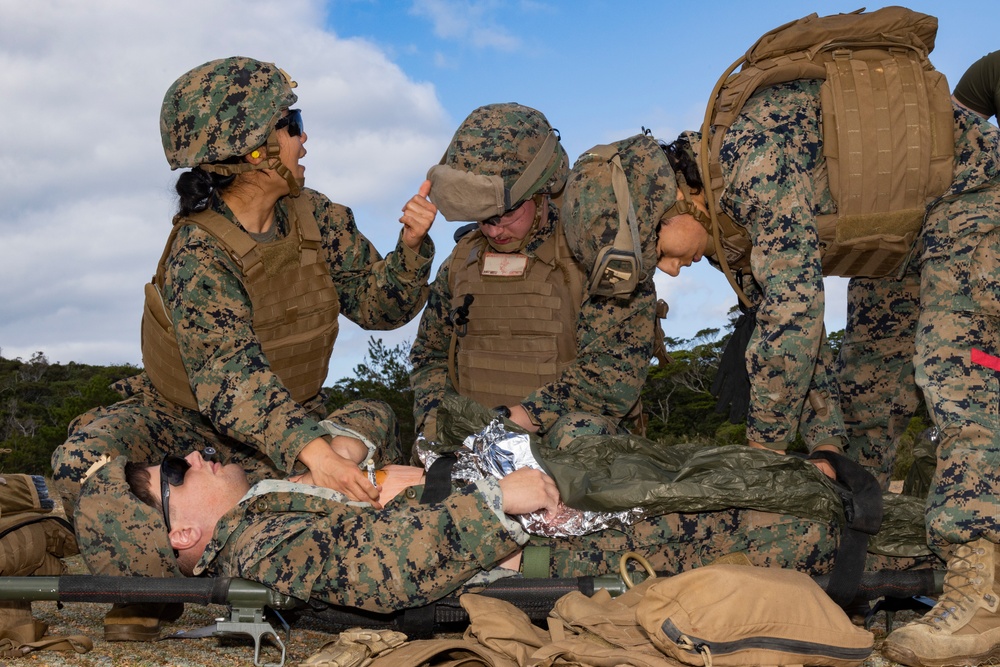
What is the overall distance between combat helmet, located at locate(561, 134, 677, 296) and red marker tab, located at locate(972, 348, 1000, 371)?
4.30 feet

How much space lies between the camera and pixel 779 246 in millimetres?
3840

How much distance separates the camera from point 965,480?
142 inches

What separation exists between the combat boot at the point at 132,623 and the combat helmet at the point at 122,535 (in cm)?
19

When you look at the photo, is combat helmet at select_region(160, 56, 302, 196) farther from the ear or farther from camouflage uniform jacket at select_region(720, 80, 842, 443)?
camouflage uniform jacket at select_region(720, 80, 842, 443)

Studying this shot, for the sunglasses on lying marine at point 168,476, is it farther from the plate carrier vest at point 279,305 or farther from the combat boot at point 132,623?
the plate carrier vest at point 279,305

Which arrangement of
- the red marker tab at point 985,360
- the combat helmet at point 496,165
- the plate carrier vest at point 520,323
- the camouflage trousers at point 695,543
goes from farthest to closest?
1. the plate carrier vest at point 520,323
2. the combat helmet at point 496,165
3. the red marker tab at point 985,360
4. the camouflage trousers at point 695,543

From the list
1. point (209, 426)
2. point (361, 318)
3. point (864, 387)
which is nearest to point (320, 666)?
point (209, 426)

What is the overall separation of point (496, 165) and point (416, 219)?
0.60 m

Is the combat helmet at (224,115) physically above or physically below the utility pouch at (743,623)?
above

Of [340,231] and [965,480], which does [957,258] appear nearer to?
[965,480]

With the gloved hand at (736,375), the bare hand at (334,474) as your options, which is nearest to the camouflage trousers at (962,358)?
the gloved hand at (736,375)

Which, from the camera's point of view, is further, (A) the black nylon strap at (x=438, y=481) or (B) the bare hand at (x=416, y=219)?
(B) the bare hand at (x=416, y=219)

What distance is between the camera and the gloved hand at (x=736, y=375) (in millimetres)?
4574

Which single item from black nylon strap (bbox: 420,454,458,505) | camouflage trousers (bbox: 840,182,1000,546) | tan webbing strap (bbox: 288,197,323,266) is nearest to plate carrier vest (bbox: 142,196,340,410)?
tan webbing strap (bbox: 288,197,323,266)
